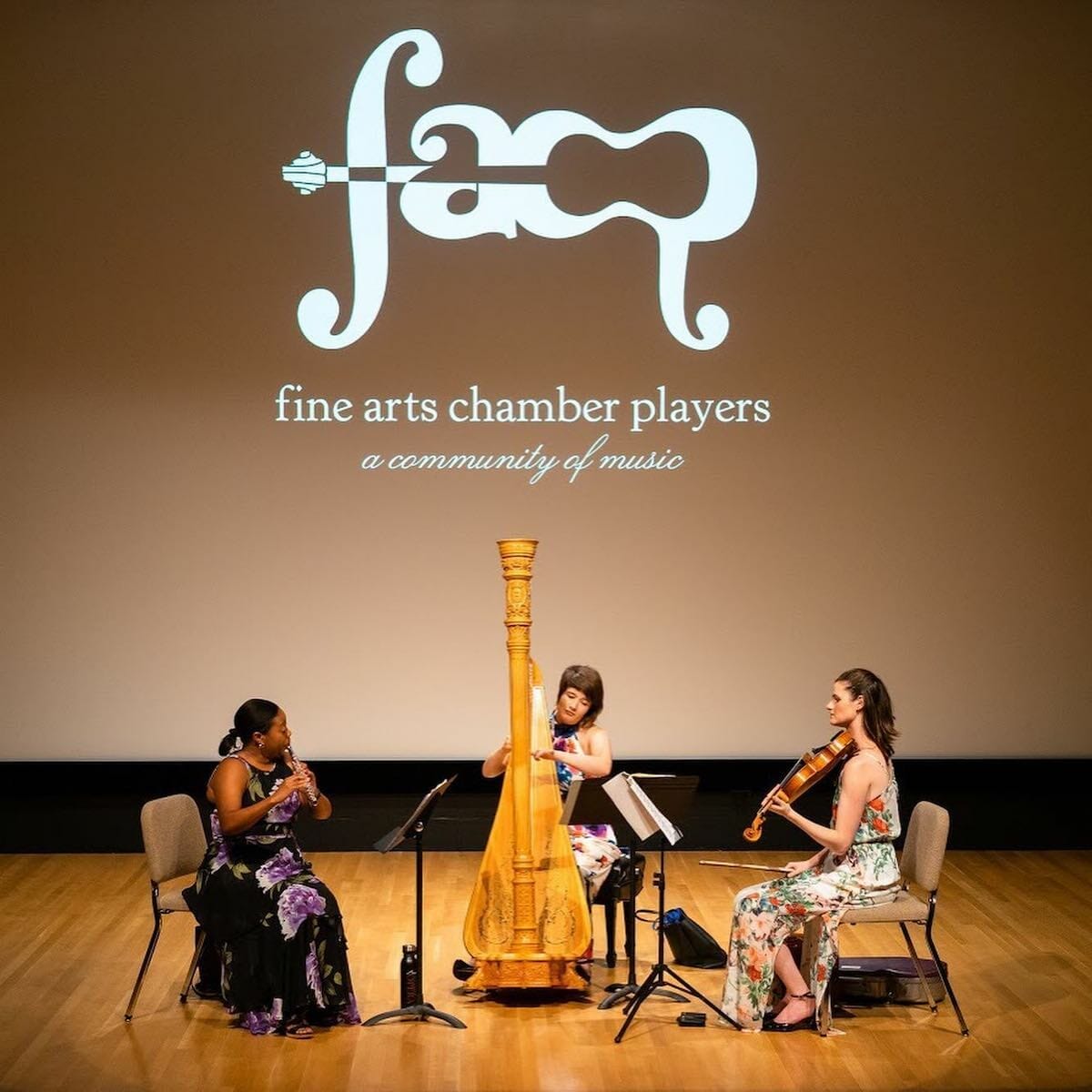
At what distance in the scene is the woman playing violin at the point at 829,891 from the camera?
458cm

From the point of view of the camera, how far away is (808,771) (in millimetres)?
4516

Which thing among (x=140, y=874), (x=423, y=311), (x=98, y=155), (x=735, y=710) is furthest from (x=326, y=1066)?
(x=98, y=155)

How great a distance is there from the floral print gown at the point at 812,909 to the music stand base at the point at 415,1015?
2.89 feet

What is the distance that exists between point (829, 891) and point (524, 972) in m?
1.03

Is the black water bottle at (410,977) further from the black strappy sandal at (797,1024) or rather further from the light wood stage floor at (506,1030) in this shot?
the black strappy sandal at (797,1024)

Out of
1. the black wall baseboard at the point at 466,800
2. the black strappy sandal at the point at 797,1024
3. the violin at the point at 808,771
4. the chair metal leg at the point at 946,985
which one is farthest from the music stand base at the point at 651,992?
the black wall baseboard at the point at 466,800

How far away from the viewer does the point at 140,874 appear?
705cm

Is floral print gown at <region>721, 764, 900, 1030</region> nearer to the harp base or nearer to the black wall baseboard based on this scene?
the harp base

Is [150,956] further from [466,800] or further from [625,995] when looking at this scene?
[466,800]

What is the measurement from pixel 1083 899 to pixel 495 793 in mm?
2851

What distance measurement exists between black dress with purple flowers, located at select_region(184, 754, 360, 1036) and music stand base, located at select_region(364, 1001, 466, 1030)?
0.22 feet

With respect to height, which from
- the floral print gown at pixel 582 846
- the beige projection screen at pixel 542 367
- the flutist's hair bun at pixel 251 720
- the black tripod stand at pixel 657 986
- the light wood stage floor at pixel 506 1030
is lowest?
the light wood stage floor at pixel 506 1030

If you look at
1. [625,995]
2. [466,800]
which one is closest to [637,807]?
[625,995]

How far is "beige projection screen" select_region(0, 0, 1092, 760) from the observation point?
7.47 metres
